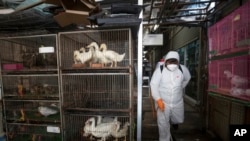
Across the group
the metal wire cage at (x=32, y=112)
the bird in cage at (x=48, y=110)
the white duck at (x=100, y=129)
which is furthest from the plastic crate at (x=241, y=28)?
the bird in cage at (x=48, y=110)

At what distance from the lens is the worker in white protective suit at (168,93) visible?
2189 millimetres

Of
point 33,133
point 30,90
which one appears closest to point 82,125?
point 33,133

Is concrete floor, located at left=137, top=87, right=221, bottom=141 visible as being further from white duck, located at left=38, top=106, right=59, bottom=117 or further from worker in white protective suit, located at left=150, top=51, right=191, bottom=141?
white duck, located at left=38, top=106, right=59, bottom=117

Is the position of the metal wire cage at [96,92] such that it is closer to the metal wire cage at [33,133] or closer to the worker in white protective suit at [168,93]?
the metal wire cage at [33,133]

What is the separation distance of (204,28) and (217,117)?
163cm

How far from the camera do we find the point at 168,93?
2.20m

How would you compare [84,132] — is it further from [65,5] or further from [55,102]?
[65,5]

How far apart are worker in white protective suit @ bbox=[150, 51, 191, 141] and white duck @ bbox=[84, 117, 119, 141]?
80 cm

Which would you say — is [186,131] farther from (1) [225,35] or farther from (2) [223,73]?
(1) [225,35]

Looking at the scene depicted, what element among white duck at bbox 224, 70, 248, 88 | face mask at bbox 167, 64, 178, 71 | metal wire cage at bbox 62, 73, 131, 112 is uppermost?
face mask at bbox 167, 64, 178, 71

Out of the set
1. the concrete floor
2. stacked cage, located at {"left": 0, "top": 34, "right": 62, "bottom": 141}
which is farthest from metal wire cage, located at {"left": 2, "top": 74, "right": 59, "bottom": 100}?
the concrete floor

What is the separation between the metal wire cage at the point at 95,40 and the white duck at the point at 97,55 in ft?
0.49

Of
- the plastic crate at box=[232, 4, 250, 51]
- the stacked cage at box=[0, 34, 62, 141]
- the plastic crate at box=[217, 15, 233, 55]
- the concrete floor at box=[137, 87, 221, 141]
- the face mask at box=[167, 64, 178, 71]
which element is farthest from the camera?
the concrete floor at box=[137, 87, 221, 141]

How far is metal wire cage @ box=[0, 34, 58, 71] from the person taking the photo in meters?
2.09
